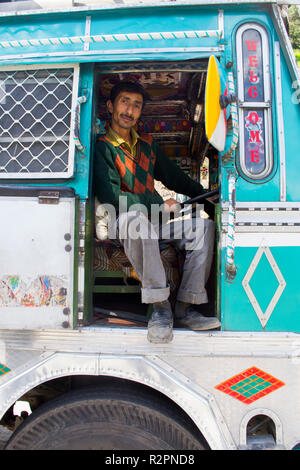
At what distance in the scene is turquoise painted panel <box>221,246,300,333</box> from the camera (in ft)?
5.39

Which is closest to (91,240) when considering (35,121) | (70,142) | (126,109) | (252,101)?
(70,142)

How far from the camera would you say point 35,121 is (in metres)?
1.79

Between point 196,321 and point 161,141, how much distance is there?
2.15m

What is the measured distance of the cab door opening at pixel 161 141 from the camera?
6.23 ft

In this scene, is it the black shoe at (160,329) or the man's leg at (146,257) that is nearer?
the black shoe at (160,329)

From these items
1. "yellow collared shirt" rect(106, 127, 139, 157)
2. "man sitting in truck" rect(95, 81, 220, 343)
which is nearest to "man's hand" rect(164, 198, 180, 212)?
"man sitting in truck" rect(95, 81, 220, 343)

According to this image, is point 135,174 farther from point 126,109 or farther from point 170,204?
point 126,109

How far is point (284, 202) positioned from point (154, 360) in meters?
0.99

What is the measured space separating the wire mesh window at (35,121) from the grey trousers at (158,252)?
1.50 feet

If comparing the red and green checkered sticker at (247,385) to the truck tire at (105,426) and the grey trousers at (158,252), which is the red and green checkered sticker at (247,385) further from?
the grey trousers at (158,252)

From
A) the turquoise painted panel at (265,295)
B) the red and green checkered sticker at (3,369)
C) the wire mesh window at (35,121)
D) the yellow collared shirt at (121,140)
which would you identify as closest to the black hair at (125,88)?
the yellow collared shirt at (121,140)

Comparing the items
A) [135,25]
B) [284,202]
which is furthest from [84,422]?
[135,25]

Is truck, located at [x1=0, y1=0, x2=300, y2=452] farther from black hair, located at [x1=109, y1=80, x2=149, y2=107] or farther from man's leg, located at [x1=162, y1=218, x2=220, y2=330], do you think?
black hair, located at [x1=109, y1=80, x2=149, y2=107]
